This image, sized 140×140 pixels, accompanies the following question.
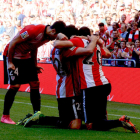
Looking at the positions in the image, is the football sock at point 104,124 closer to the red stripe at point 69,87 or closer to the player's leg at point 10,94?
the red stripe at point 69,87

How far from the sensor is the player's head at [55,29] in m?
5.59

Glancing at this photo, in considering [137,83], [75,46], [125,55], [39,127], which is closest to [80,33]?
[75,46]

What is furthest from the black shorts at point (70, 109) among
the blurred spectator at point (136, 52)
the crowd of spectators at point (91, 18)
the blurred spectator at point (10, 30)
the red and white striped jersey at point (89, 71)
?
the blurred spectator at point (10, 30)

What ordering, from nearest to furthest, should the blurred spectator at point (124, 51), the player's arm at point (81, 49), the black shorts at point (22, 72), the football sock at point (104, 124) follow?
the football sock at point (104, 124) → the player's arm at point (81, 49) → the black shorts at point (22, 72) → the blurred spectator at point (124, 51)

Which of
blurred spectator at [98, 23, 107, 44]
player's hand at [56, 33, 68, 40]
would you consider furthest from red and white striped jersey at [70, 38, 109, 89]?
blurred spectator at [98, 23, 107, 44]

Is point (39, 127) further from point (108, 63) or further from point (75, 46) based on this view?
point (108, 63)

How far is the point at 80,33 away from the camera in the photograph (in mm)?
5527

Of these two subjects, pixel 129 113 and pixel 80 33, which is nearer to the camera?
pixel 80 33

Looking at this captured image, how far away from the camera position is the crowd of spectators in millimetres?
12344

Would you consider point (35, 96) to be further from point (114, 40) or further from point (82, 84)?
point (114, 40)

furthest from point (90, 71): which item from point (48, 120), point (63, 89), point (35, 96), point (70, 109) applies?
point (35, 96)

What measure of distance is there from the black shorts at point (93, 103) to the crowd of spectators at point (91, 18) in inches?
223

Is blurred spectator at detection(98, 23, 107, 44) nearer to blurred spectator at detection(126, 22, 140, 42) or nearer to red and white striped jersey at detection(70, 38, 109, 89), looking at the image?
blurred spectator at detection(126, 22, 140, 42)

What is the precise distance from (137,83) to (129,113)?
5.85ft
